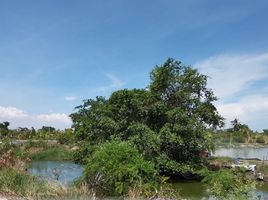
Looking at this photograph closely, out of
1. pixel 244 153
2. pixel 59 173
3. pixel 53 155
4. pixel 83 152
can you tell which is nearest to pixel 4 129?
pixel 53 155

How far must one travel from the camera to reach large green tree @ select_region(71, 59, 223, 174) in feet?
89.6

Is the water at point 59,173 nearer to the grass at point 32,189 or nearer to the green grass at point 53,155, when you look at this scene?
the grass at point 32,189

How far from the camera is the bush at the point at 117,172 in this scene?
54.5 feet

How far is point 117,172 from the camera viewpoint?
1661cm

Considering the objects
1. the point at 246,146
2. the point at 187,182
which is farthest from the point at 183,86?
the point at 246,146

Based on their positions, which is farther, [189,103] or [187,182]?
[189,103]

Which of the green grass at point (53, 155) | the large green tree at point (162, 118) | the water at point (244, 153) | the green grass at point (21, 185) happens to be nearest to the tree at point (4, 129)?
the green grass at point (53, 155)

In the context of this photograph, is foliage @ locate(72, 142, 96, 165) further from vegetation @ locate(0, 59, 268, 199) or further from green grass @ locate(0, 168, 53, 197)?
green grass @ locate(0, 168, 53, 197)

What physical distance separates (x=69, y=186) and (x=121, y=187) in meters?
2.20

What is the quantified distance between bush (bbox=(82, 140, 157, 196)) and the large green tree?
9.08m

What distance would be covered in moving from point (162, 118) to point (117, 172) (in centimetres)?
1315

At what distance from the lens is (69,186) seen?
17062 mm

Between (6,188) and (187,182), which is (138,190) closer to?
(6,188)

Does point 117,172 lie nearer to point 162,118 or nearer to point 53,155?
point 162,118
